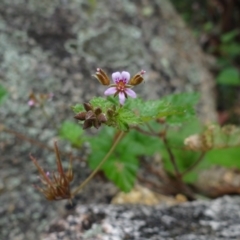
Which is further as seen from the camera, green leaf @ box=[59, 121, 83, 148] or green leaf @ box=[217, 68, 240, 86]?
green leaf @ box=[217, 68, 240, 86]

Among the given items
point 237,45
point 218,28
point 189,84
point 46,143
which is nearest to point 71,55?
point 46,143

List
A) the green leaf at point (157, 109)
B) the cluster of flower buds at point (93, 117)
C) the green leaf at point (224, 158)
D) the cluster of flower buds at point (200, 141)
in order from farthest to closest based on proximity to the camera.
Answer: the green leaf at point (224, 158) < the cluster of flower buds at point (200, 141) < the green leaf at point (157, 109) < the cluster of flower buds at point (93, 117)

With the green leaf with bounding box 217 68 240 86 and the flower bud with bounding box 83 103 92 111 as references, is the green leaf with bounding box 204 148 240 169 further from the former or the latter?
the flower bud with bounding box 83 103 92 111

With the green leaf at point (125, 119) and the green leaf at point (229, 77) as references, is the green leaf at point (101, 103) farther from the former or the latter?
the green leaf at point (229, 77)

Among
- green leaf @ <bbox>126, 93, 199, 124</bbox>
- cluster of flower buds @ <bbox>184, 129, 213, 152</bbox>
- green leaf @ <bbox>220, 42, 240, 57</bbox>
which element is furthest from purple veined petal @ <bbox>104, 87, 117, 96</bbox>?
green leaf @ <bbox>220, 42, 240, 57</bbox>

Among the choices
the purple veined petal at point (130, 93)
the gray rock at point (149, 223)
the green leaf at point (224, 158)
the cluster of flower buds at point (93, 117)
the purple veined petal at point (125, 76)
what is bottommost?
the gray rock at point (149, 223)

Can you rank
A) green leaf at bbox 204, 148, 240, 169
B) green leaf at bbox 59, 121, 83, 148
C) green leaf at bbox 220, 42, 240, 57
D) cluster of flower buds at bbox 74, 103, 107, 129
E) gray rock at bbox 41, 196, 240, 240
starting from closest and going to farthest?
cluster of flower buds at bbox 74, 103, 107, 129 → gray rock at bbox 41, 196, 240, 240 → green leaf at bbox 59, 121, 83, 148 → green leaf at bbox 204, 148, 240, 169 → green leaf at bbox 220, 42, 240, 57

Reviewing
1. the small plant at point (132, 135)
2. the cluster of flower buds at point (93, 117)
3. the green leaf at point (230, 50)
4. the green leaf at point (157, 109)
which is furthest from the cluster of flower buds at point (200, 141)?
the green leaf at point (230, 50)

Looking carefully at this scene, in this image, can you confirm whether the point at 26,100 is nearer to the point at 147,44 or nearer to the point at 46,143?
the point at 46,143

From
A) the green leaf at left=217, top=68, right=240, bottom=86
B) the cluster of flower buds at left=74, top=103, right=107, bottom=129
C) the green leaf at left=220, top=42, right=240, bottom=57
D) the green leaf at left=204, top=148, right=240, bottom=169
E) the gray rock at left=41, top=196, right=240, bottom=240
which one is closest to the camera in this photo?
the cluster of flower buds at left=74, top=103, right=107, bottom=129

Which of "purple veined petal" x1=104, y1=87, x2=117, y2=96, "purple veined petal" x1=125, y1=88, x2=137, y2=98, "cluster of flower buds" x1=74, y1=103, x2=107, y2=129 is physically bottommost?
"cluster of flower buds" x1=74, y1=103, x2=107, y2=129
